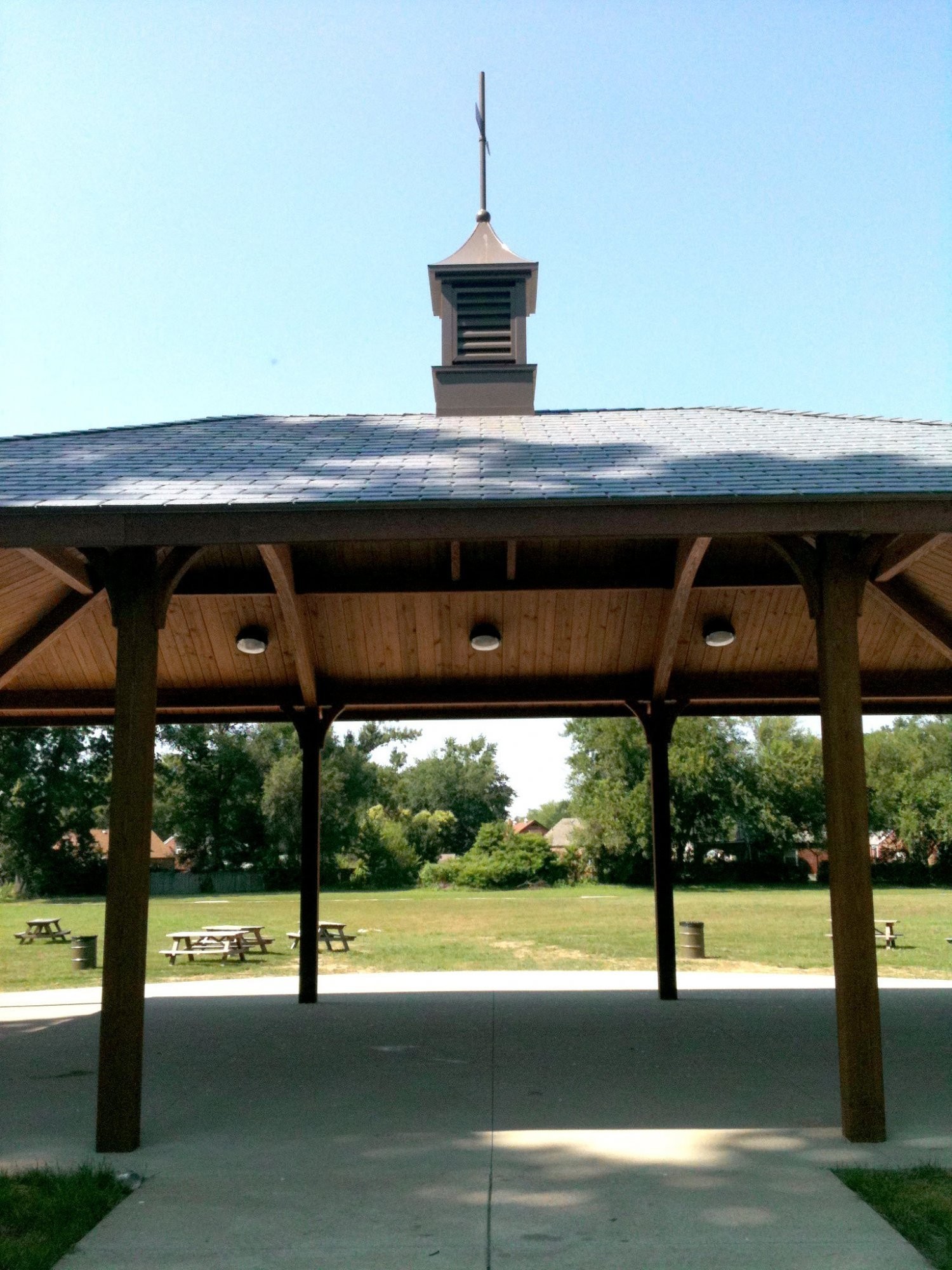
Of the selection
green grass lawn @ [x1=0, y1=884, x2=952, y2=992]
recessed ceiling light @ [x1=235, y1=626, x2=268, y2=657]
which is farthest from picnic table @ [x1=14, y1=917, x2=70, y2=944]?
recessed ceiling light @ [x1=235, y1=626, x2=268, y2=657]

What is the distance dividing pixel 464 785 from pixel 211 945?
56452mm

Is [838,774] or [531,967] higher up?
[838,774]

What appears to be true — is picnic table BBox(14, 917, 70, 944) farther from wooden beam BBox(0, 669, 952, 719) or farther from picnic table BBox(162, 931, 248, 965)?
wooden beam BBox(0, 669, 952, 719)

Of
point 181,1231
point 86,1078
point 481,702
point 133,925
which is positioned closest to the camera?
point 181,1231

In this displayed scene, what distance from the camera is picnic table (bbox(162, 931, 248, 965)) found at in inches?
695

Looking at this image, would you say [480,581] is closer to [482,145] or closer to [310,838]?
[310,838]

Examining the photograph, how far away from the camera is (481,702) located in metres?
11.6

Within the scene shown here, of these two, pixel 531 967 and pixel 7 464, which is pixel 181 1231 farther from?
pixel 531 967

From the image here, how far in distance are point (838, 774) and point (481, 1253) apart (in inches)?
119

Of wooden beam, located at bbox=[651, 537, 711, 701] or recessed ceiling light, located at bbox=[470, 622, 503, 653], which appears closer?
wooden beam, located at bbox=[651, 537, 711, 701]

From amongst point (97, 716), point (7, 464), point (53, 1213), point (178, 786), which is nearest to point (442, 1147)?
point (53, 1213)

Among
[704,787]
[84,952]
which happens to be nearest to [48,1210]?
[84,952]

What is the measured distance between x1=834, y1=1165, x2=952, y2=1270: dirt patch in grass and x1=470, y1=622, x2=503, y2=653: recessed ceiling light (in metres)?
5.59

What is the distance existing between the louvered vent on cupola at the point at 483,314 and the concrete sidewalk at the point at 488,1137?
7609 mm
